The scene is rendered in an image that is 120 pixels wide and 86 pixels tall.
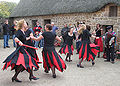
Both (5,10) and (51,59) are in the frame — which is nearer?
(51,59)

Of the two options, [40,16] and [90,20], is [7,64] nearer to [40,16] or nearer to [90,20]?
[90,20]

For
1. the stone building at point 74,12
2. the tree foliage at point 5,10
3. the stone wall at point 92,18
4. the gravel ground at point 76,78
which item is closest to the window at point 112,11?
the stone building at point 74,12

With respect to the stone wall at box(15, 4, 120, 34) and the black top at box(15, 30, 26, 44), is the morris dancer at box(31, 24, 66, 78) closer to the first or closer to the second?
the black top at box(15, 30, 26, 44)

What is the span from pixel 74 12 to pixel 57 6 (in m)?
2.26

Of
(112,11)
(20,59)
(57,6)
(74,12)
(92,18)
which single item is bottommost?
(20,59)

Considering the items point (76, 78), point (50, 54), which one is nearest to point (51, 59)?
point (50, 54)

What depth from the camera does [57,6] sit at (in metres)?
13.5

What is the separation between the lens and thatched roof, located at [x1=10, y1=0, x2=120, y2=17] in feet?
34.7

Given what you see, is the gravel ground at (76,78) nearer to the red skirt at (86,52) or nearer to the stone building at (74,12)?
the red skirt at (86,52)

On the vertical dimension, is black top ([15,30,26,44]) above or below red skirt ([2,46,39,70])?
above

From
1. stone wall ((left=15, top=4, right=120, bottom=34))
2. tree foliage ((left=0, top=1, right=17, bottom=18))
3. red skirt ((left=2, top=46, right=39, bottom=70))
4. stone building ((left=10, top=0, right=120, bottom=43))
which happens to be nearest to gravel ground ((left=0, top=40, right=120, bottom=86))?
red skirt ((left=2, top=46, right=39, bottom=70))

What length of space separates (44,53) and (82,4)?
7.30 metres

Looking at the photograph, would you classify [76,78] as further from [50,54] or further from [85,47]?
[85,47]

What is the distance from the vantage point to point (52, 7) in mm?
14016
